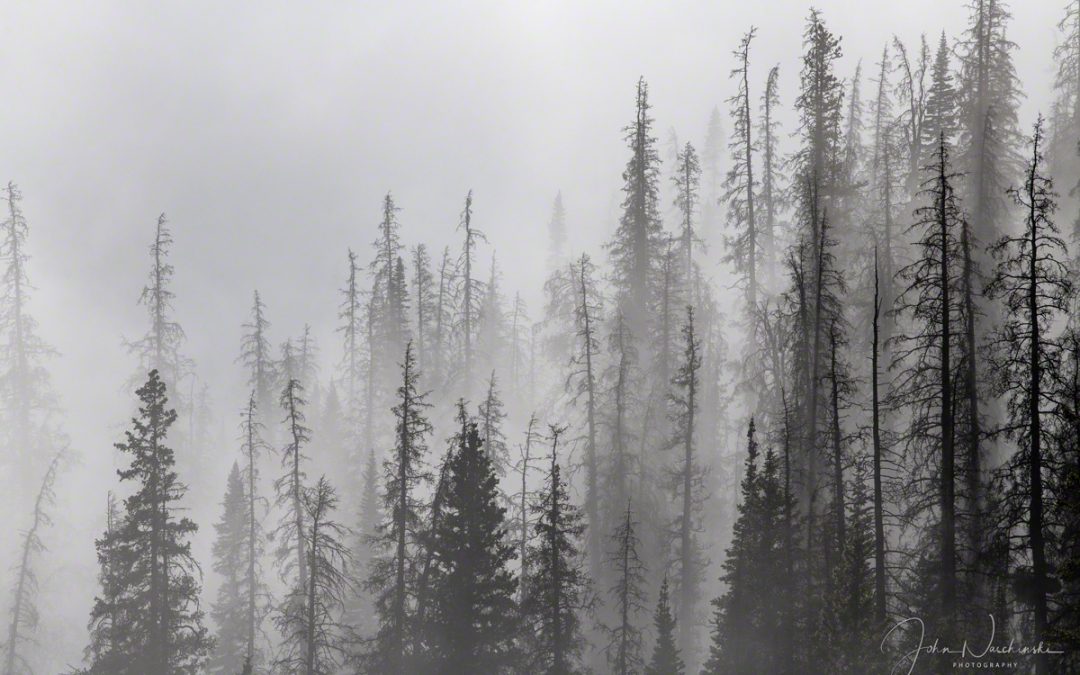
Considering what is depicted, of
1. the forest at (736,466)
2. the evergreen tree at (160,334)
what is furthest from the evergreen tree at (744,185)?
the evergreen tree at (160,334)

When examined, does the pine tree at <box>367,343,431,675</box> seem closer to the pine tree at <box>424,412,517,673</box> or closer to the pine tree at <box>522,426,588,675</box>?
the pine tree at <box>424,412,517,673</box>

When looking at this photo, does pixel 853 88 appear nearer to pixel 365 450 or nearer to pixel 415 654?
pixel 365 450

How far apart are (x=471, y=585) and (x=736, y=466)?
64.5 feet

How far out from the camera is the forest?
58.9 feet

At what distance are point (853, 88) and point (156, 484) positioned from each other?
57.9 m

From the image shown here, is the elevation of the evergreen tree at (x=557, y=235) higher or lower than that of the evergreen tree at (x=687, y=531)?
higher

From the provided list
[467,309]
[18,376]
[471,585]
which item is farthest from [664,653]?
[18,376]

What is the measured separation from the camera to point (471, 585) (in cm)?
2364

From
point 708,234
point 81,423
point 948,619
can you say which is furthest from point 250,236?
point 948,619

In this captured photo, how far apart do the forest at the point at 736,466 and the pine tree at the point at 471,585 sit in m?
0.10

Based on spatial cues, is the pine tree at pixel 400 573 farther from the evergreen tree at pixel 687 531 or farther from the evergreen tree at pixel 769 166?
the evergreen tree at pixel 769 166

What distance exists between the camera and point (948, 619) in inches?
675

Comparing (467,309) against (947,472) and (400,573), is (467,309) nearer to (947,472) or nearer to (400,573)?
(400,573)

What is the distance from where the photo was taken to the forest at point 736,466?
1794 centimetres
